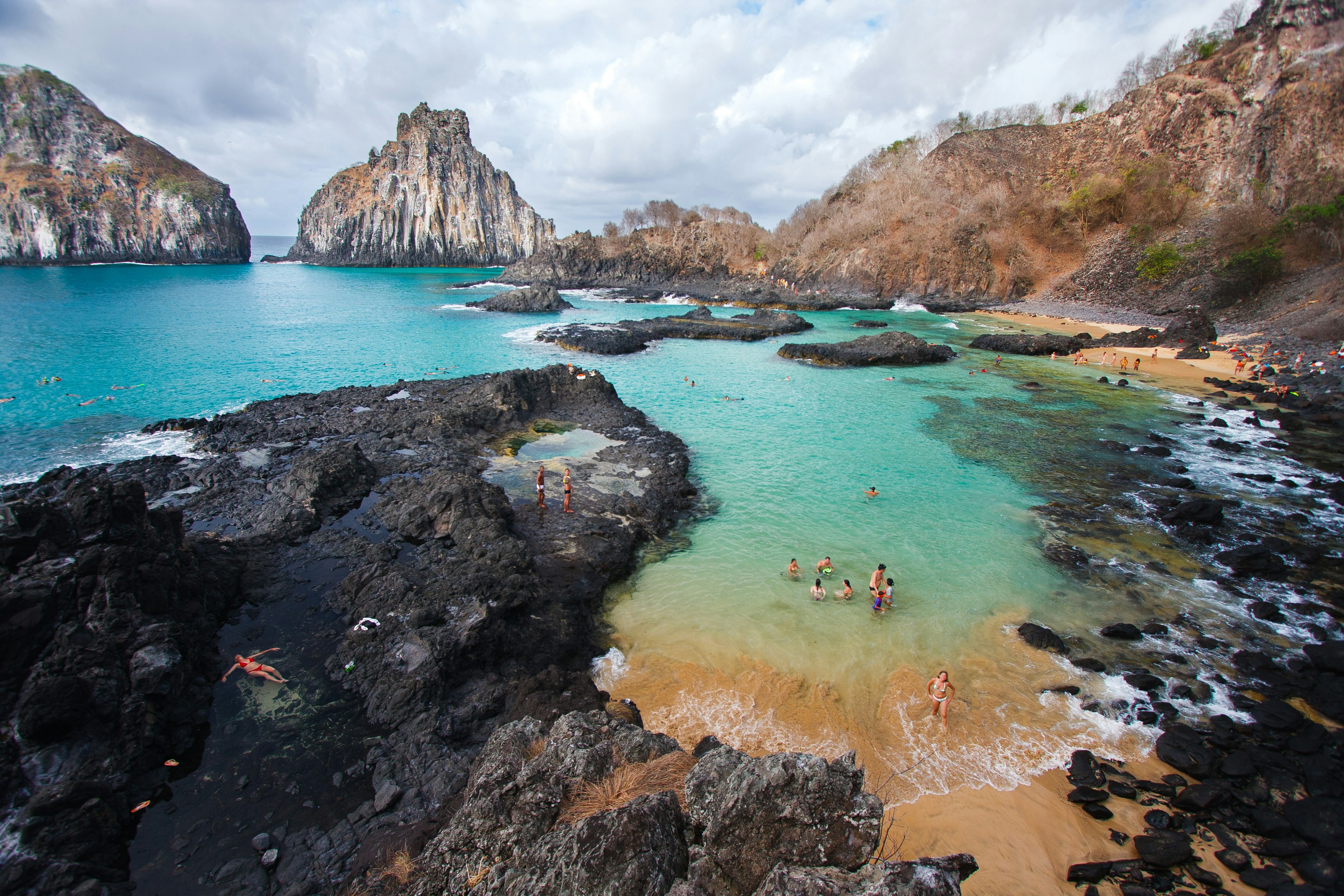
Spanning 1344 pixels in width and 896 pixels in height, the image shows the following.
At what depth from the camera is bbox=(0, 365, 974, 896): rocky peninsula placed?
15.5 ft

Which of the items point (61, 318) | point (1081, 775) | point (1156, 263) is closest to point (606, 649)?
point (1081, 775)

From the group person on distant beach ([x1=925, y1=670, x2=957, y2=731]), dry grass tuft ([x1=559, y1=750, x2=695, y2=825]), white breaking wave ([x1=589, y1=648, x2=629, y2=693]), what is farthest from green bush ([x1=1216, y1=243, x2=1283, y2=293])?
Result: dry grass tuft ([x1=559, y1=750, x2=695, y2=825])

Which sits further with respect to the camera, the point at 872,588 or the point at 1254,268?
the point at 1254,268

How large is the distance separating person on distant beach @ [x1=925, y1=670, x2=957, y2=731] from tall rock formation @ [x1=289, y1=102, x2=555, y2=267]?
517ft

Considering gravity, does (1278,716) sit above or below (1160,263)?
below

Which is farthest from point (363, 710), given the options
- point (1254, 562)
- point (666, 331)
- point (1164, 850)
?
point (666, 331)

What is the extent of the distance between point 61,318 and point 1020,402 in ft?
236

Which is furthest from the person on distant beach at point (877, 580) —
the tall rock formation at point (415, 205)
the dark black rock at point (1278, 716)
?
the tall rock formation at point (415, 205)

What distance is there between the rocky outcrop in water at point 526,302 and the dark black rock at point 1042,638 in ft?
187

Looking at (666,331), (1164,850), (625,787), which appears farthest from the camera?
(666,331)

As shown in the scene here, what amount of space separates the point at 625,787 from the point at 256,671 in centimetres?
758

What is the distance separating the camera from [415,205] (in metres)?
138

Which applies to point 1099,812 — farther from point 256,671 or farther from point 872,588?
point 256,671

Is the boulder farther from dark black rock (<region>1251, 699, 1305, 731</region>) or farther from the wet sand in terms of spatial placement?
the wet sand
